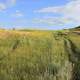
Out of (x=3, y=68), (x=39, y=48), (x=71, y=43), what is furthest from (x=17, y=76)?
(x=71, y=43)

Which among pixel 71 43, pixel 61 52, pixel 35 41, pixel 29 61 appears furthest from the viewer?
pixel 71 43

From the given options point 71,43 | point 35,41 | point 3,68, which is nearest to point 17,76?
point 3,68

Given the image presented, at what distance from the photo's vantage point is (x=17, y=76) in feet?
39.5

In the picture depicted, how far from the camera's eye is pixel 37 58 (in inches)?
525

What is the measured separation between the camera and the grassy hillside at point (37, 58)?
1223cm

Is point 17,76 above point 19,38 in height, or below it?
below

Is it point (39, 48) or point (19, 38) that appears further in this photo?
point (19, 38)

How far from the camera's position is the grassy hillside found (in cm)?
1223

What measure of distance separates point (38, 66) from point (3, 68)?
50.8 inches

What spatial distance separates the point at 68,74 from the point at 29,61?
5.15 feet

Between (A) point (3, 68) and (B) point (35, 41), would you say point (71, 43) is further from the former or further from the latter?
(A) point (3, 68)

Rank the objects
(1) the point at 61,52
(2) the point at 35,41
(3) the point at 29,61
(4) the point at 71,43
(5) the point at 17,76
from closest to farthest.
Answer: (5) the point at 17,76, (3) the point at 29,61, (1) the point at 61,52, (2) the point at 35,41, (4) the point at 71,43

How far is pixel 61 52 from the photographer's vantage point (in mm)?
14734

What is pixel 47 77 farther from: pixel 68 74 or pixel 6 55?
pixel 6 55
